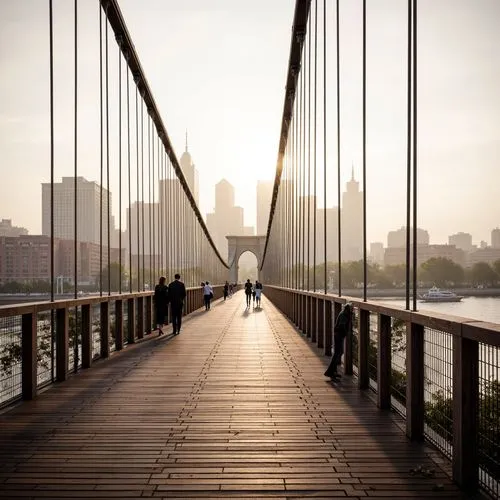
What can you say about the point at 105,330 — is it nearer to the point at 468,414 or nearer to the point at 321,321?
the point at 321,321

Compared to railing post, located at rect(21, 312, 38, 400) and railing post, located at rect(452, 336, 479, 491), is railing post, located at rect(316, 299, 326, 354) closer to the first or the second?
railing post, located at rect(21, 312, 38, 400)

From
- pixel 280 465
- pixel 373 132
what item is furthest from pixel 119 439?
pixel 373 132

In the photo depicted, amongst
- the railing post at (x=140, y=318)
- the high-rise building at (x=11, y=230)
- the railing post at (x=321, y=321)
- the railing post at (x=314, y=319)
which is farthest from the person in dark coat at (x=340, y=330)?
the high-rise building at (x=11, y=230)

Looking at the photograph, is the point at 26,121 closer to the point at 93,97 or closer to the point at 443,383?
the point at 93,97

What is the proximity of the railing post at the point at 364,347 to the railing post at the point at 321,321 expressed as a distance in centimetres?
325

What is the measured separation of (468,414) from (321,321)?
6615 millimetres

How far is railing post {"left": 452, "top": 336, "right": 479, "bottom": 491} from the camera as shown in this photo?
3199 mm

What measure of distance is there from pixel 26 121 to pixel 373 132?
22.6 feet

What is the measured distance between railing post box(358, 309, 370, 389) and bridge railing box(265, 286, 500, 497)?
272 millimetres

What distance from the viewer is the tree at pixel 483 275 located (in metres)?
68.3

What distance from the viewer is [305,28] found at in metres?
16.8

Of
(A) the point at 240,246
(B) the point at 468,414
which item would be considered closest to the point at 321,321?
(B) the point at 468,414

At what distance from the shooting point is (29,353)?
222 inches

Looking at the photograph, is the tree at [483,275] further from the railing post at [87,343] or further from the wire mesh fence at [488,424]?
the wire mesh fence at [488,424]
